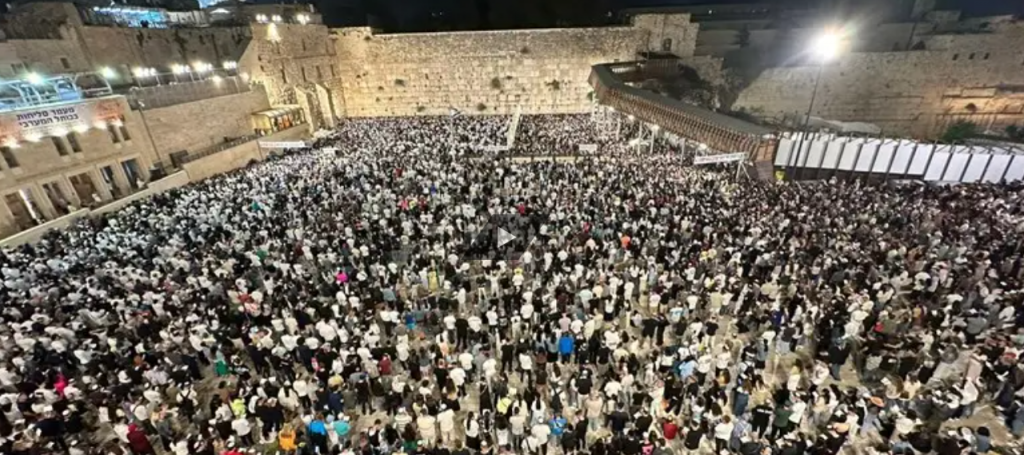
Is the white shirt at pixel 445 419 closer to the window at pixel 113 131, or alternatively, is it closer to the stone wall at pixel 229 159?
the stone wall at pixel 229 159

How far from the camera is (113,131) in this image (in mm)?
21297

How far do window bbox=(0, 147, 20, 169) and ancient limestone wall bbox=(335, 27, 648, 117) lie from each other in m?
21.7

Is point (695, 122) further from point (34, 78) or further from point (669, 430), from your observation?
point (34, 78)

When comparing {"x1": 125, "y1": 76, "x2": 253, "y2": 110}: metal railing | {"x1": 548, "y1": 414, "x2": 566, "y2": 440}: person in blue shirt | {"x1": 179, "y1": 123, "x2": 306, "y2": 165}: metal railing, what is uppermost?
{"x1": 125, "y1": 76, "x2": 253, "y2": 110}: metal railing

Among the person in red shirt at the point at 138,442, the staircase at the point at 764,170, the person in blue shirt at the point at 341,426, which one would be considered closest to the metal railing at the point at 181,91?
the person in red shirt at the point at 138,442

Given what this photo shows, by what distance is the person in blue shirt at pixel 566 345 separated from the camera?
9.27 m

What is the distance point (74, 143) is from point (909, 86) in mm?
48109

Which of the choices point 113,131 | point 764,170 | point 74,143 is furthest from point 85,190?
point 764,170

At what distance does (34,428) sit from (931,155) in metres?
27.4

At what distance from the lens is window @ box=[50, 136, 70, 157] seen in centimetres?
1919

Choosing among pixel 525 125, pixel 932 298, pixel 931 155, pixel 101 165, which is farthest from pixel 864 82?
pixel 101 165
